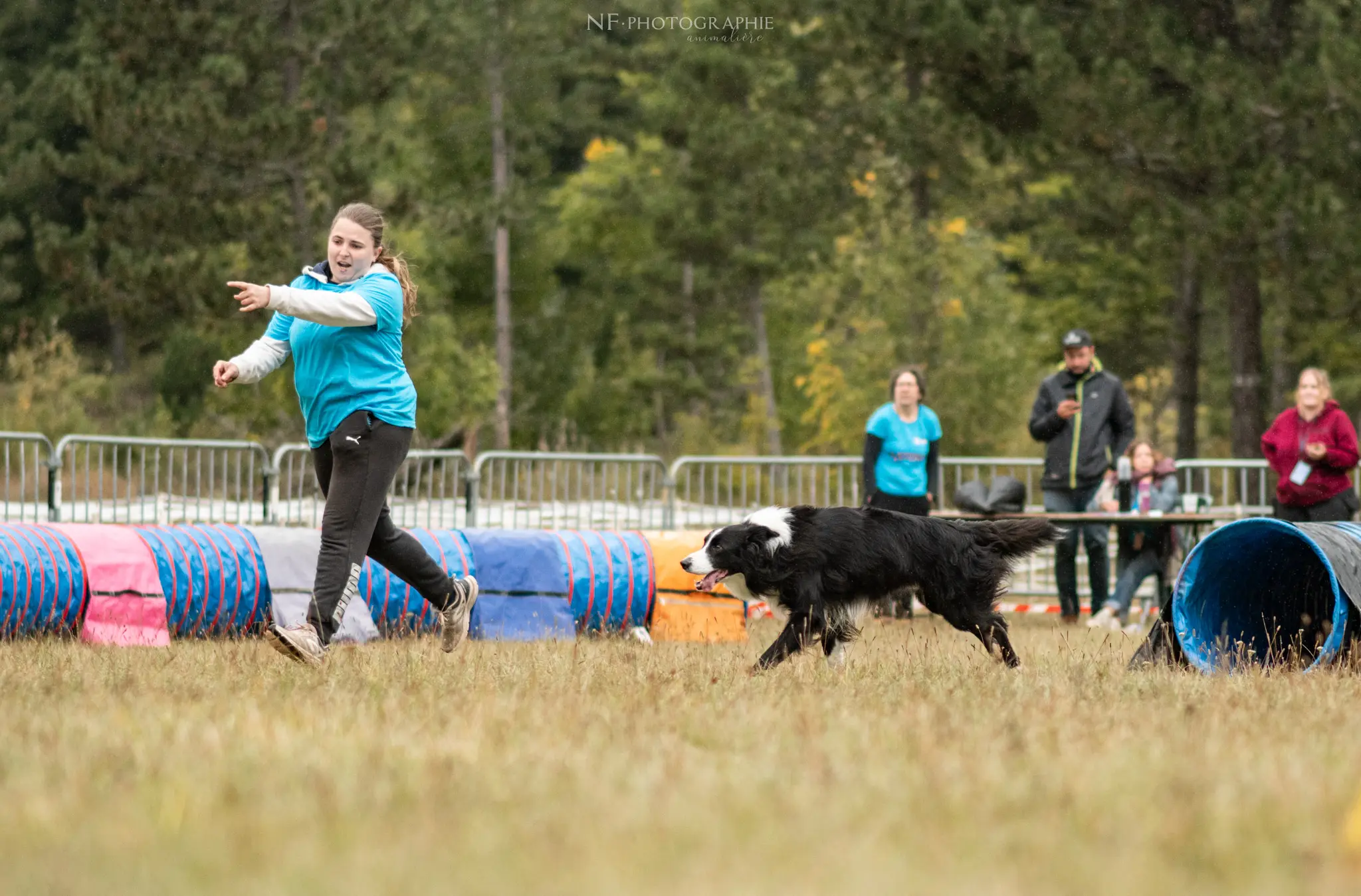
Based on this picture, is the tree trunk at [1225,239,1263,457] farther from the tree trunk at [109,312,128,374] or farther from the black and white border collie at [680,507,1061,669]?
the tree trunk at [109,312,128,374]

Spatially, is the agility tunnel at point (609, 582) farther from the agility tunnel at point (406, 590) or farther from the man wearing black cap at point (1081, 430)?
the man wearing black cap at point (1081, 430)

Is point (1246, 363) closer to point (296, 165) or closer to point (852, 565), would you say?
point (296, 165)

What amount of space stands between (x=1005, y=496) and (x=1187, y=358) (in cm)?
1602

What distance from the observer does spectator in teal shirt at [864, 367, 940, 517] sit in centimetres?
1094

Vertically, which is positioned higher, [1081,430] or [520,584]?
[1081,430]

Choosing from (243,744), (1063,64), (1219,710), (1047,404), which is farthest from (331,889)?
(1063,64)

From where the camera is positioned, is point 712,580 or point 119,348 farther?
point 119,348

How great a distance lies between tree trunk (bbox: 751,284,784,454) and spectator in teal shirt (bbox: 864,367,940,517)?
21406 mm

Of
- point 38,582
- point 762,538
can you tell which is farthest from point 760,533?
point 38,582

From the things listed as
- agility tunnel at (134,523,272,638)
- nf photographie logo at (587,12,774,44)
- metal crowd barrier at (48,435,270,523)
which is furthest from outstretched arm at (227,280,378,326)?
nf photographie logo at (587,12,774,44)

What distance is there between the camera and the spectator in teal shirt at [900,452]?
1094 centimetres

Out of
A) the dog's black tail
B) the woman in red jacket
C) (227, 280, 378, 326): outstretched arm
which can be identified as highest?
(227, 280, 378, 326): outstretched arm

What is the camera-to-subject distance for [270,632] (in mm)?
6051

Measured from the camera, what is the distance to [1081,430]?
11.4 meters
